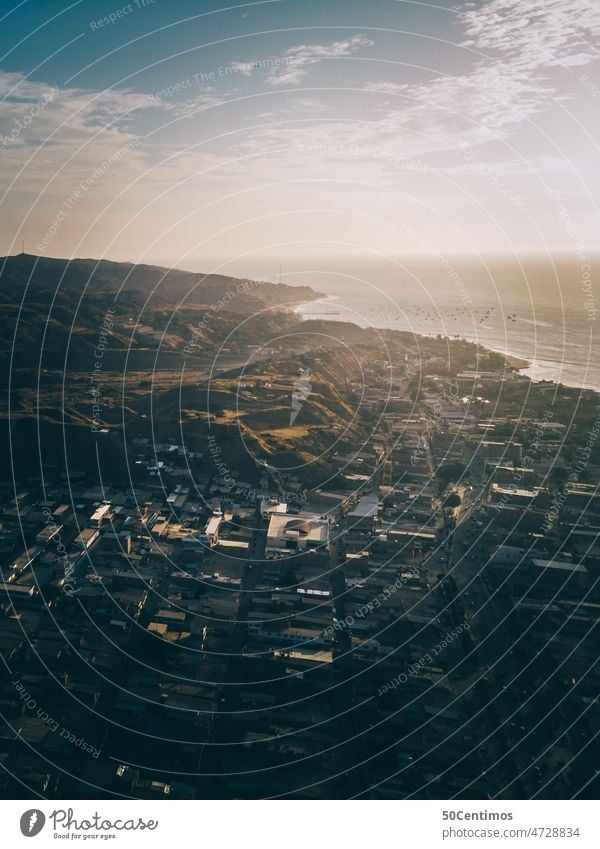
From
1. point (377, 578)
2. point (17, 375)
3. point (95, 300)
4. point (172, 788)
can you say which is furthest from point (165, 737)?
point (95, 300)

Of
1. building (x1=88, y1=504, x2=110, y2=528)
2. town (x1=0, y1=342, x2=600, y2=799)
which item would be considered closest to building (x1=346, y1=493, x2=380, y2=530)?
town (x1=0, y1=342, x2=600, y2=799)
